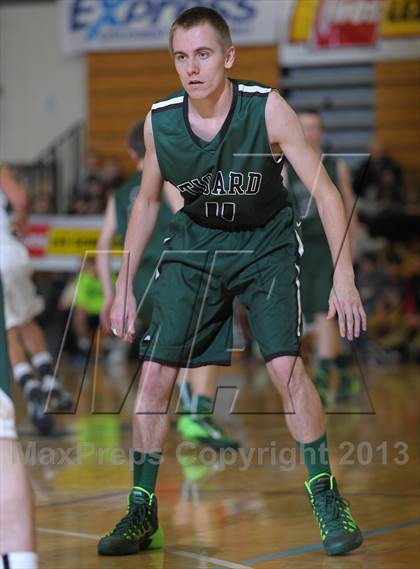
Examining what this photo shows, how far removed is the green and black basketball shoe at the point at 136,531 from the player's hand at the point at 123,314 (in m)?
0.55

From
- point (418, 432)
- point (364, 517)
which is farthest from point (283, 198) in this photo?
point (418, 432)

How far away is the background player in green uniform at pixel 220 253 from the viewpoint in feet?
12.3

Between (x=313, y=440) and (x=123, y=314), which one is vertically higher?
(x=123, y=314)

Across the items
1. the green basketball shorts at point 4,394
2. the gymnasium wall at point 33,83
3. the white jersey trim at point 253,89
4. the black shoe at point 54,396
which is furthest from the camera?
the gymnasium wall at point 33,83

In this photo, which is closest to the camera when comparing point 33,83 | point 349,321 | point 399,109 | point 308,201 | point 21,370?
point 349,321

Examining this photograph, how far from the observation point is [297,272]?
401cm

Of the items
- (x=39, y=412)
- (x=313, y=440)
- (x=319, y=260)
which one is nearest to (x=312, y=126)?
(x=319, y=260)

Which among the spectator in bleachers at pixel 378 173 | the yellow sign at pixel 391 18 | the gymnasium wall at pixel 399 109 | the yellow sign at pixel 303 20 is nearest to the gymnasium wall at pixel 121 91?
the yellow sign at pixel 303 20

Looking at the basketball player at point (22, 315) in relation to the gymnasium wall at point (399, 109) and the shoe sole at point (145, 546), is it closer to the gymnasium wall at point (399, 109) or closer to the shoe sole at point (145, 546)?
the shoe sole at point (145, 546)

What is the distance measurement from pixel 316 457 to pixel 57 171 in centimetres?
1221

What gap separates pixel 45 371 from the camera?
7.06 meters

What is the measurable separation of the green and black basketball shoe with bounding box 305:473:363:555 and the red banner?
37.2ft
